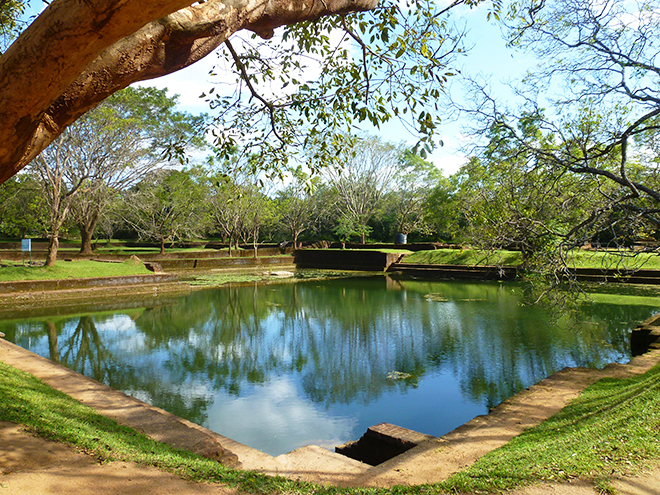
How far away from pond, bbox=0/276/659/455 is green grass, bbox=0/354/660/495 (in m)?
1.62

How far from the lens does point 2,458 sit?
3025 millimetres

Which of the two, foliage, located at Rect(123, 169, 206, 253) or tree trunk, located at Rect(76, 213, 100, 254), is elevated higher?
foliage, located at Rect(123, 169, 206, 253)

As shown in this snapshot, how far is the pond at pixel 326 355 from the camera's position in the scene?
231 inches

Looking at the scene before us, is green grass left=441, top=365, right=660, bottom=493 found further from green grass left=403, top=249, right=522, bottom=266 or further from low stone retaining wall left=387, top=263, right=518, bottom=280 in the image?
green grass left=403, top=249, right=522, bottom=266

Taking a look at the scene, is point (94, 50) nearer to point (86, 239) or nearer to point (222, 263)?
point (222, 263)

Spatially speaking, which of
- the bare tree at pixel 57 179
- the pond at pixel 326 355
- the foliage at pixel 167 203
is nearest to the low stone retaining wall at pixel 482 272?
the pond at pixel 326 355

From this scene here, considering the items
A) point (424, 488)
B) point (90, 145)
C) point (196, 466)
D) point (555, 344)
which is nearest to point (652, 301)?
point (555, 344)

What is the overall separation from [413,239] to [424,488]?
3576cm

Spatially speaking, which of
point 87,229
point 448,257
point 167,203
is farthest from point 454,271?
point 87,229

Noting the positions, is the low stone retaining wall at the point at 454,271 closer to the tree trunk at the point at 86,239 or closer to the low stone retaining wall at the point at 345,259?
the low stone retaining wall at the point at 345,259

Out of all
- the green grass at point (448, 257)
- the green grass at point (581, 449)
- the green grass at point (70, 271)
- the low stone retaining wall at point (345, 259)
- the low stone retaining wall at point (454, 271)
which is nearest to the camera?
the green grass at point (581, 449)

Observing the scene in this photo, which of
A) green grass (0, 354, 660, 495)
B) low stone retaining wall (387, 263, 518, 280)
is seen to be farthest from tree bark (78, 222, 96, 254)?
green grass (0, 354, 660, 495)

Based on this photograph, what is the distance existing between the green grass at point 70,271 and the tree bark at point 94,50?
14.3 metres

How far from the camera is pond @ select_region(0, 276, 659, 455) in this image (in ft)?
19.3
